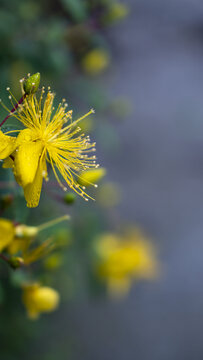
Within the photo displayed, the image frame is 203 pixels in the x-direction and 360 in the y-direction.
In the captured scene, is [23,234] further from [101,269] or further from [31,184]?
[101,269]

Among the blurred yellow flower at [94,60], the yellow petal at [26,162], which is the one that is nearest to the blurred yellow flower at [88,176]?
the yellow petal at [26,162]

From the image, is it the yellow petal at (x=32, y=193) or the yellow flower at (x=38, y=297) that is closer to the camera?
the yellow petal at (x=32, y=193)

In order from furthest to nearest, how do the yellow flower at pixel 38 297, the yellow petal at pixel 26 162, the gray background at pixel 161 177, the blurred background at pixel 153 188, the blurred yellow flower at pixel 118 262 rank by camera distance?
the gray background at pixel 161 177
the blurred background at pixel 153 188
the blurred yellow flower at pixel 118 262
the yellow flower at pixel 38 297
the yellow petal at pixel 26 162

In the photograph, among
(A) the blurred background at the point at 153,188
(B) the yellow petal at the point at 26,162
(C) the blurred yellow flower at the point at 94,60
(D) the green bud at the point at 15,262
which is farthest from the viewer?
(A) the blurred background at the point at 153,188

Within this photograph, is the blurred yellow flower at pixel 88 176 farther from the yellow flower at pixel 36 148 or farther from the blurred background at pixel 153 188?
the blurred background at pixel 153 188

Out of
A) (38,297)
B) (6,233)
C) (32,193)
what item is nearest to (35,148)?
(32,193)

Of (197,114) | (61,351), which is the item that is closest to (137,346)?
(61,351)

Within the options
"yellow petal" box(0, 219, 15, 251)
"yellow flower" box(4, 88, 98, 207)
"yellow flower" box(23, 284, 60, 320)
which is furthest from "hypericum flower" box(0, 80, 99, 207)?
"yellow flower" box(23, 284, 60, 320)
